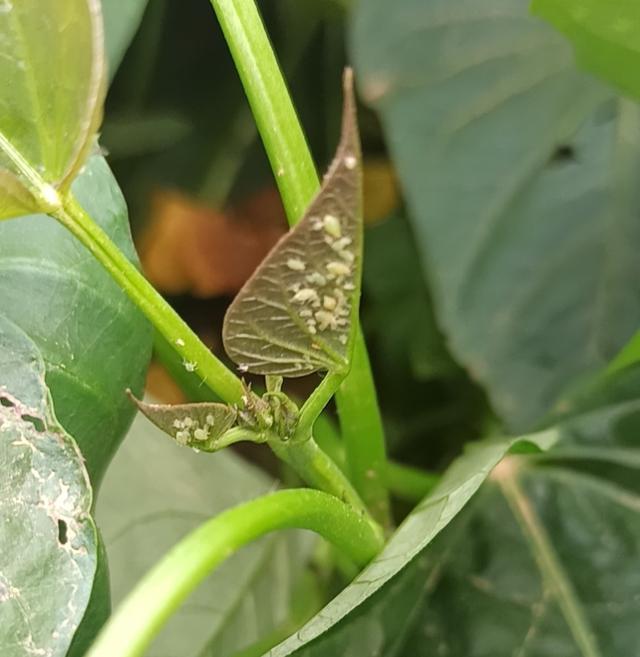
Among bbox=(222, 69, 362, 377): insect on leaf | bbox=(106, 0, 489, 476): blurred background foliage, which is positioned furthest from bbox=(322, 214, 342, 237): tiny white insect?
bbox=(106, 0, 489, 476): blurred background foliage

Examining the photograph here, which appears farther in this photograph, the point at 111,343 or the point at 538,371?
the point at 538,371

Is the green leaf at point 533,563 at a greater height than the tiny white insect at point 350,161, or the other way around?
the tiny white insect at point 350,161

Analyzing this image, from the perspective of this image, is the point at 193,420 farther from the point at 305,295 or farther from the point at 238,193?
the point at 238,193

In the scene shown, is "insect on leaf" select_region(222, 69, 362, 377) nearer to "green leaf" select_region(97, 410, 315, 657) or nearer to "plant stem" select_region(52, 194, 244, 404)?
"plant stem" select_region(52, 194, 244, 404)

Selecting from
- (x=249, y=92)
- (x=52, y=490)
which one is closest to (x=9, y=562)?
(x=52, y=490)

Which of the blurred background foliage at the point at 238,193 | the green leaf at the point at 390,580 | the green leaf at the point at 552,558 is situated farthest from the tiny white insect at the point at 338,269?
the blurred background foliage at the point at 238,193

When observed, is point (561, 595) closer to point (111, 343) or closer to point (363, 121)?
point (111, 343)

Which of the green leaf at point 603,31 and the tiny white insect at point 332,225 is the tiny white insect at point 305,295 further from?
the green leaf at point 603,31
